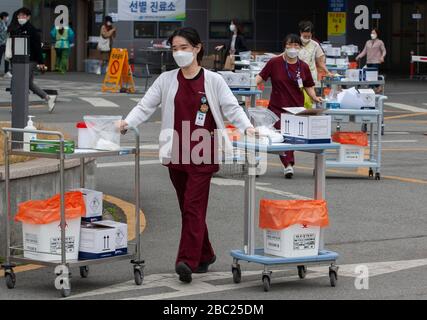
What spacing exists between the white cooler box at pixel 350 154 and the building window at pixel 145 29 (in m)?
25.7

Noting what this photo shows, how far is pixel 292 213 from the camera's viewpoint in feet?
30.7

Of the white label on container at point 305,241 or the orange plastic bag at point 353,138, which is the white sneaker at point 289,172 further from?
the white label on container at point 305,241

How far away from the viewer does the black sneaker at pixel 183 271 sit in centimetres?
917

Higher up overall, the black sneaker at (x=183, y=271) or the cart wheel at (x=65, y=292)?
the black sneaker at (x=183, y=271)

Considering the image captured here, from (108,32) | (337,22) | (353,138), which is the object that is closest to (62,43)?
(108,32)

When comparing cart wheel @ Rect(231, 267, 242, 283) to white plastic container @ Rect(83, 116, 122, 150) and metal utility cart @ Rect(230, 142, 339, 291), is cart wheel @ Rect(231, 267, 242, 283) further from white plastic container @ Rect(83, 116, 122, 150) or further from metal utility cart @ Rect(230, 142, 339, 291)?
white plastic container @ Rect(83, 116, 122, 150)

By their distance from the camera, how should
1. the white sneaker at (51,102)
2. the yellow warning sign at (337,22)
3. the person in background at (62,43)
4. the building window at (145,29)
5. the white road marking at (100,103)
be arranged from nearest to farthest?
the white sneaker at (51,102) → the white road marking at (100,103) → the person in background at (62,43) → the building window at (145,29) → the yellow warning sign at (337,22)

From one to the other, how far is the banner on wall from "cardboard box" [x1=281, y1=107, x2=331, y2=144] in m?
31.6

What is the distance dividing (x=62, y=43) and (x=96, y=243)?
31317mm

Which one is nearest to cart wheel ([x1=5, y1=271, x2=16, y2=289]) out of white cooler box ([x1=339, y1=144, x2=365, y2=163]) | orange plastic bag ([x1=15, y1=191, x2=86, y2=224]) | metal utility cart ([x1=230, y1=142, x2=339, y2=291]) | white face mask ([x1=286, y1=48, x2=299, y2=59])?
orange plastic bag ([x1=15, y1=191, x2=86, y2=224])

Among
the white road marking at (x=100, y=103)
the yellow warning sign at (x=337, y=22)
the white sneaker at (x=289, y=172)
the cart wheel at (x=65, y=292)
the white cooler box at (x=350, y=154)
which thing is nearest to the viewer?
the cart wheel at (x=65, y=292)

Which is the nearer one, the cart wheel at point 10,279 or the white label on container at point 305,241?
the cart wheel at point 10,279

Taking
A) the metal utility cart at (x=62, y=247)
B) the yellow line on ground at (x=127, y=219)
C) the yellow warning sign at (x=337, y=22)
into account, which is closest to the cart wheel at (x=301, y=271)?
the metal utility cart at (x=62, y=247)
